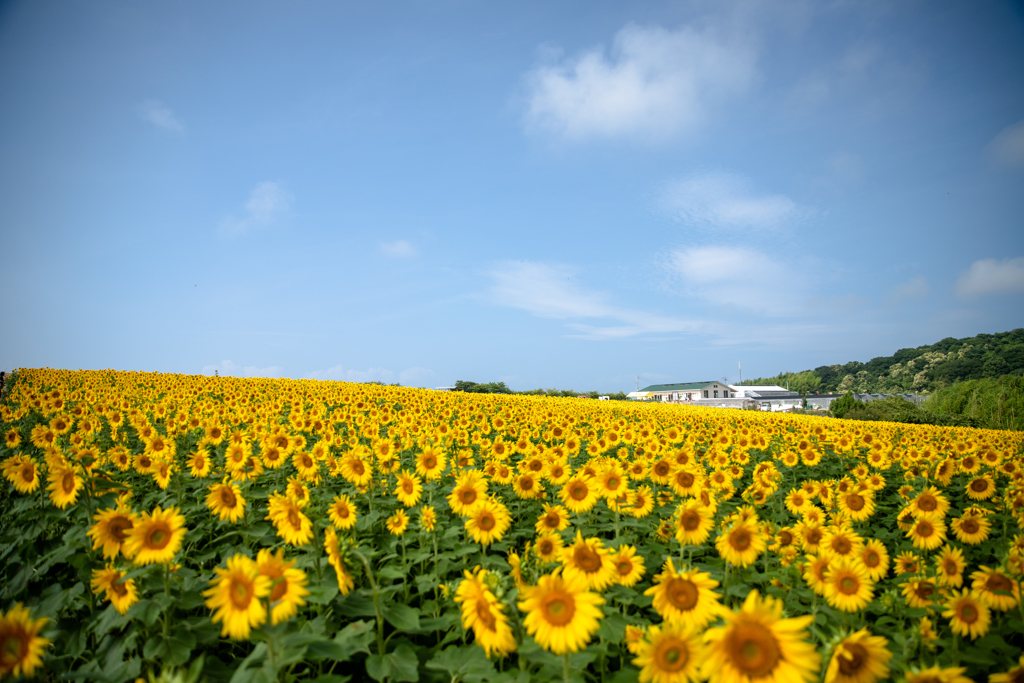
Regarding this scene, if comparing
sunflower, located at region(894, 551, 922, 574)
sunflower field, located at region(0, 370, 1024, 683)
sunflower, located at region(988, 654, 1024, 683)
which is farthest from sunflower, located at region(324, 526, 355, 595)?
sunflower, located at region(894, 551, 922, 574)

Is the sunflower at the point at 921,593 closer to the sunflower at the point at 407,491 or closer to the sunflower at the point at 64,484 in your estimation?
the sunflower at the point at 407,491

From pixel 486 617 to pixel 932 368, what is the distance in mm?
126374

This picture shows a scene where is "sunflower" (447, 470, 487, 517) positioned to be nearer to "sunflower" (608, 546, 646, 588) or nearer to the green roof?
"sunflower" (608, 546, 646, 588)

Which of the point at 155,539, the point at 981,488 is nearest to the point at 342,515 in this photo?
the point at 155,539

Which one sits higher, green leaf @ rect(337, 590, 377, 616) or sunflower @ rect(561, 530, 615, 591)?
sunflower @ rect(561, 530, 615, 591)

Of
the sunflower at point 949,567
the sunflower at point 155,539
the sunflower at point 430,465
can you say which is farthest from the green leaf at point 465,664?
the sunflower at point 949,567

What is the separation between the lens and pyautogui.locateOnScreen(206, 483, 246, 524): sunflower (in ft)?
11.1

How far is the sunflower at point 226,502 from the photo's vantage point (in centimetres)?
337

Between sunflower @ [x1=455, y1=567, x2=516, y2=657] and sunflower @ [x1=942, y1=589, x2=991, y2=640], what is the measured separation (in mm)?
2959

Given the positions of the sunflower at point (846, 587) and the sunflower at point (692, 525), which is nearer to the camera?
the sunflower at point (846, 587)

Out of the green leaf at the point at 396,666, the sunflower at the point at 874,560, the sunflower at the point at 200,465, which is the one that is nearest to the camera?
the green leaf at the point at 396,666

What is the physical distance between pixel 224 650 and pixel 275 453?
7.57 feet

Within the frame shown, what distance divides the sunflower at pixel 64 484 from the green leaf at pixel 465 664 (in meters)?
3.15

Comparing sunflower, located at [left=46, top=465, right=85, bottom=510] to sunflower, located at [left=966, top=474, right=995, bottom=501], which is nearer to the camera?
sunflower, located at [left=46, top=465, right=85, bottom=510]
